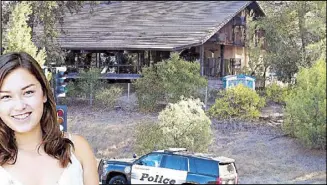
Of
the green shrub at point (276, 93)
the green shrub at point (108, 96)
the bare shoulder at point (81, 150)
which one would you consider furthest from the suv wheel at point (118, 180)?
the bare shoulder at point (81, 150)

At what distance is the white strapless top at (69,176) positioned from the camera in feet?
3.61

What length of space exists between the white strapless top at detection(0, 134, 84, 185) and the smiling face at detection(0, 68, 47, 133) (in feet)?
0.32

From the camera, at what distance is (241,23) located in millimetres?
3898

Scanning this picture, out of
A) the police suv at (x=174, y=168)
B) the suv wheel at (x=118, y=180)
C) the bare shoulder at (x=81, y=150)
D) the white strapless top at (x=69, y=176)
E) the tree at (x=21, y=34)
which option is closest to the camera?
the white strapless top at (x=69, y=176)

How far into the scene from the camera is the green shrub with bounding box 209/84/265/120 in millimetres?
3859

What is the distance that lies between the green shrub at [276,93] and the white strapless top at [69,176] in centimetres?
287

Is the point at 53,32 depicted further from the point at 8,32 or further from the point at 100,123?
the point at 100,123

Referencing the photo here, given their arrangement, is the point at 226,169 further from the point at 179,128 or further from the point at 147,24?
the point at 147,24

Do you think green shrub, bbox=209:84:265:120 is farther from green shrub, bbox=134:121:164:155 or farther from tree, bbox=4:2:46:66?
tree, bbox=4:2:46:66

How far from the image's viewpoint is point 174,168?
385 centimetres

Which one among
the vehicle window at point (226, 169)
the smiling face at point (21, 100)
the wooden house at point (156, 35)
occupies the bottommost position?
the vehicle window at point (226, 169)

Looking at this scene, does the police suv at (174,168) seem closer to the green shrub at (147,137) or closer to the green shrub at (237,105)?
the green shrub at (147,137)

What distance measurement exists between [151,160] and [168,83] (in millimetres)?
566

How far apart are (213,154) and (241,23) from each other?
0.97 metres
